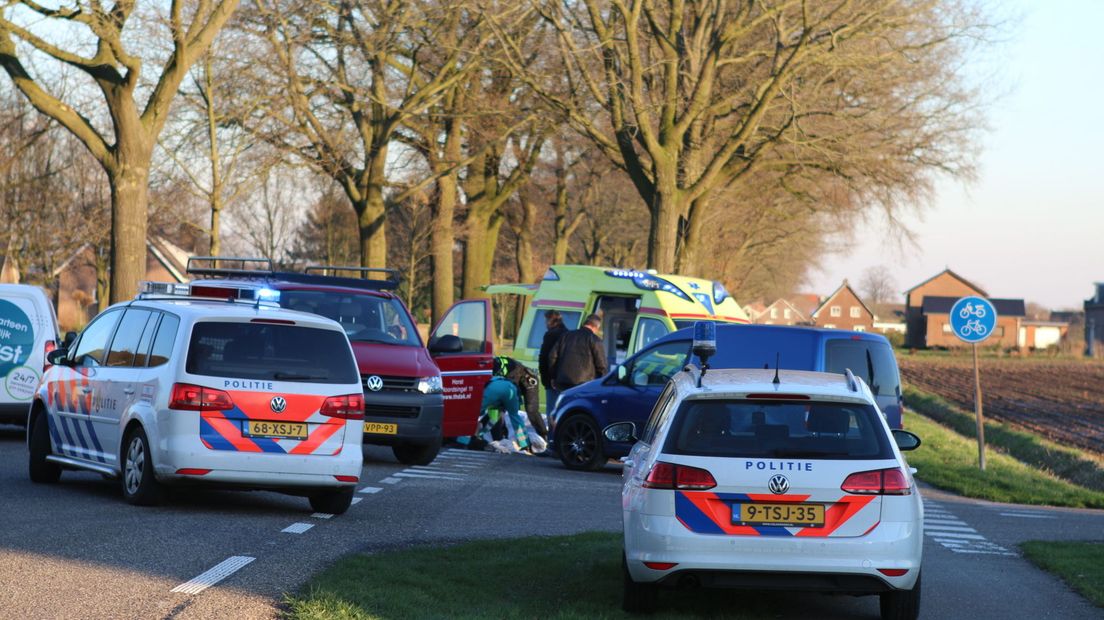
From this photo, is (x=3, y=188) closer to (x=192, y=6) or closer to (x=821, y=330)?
(x=192, y=6)

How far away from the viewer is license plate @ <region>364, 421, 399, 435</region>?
15789 mm

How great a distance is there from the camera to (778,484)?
7.66 m

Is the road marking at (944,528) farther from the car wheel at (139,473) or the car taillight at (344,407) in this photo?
the car wheel at (139,473)

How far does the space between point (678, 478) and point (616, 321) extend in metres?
17.1

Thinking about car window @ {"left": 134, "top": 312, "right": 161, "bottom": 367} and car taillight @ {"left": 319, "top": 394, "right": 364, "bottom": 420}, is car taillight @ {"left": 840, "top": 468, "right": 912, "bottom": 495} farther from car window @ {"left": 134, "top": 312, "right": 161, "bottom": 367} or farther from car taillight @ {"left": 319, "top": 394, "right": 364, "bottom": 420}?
car window @ {"left": 134, "top": 312, "right": 161, "bottom": 367}

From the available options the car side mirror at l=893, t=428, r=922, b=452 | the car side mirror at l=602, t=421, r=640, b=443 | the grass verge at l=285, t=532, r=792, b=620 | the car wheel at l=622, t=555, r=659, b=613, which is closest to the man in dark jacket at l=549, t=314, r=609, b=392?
the grass verge at l=285, t=532, r=792, b=620

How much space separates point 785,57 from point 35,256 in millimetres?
34286

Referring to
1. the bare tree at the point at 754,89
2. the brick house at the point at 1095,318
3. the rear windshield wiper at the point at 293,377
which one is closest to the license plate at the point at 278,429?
the rear windshield wiper at the point at 293,377

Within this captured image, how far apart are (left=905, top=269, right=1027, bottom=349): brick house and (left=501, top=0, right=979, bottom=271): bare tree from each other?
105 metres

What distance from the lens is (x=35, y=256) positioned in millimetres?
53906

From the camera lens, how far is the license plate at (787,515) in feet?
25.1

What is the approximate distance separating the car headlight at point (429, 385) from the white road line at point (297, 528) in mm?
4934

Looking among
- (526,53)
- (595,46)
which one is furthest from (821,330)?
(526,53)

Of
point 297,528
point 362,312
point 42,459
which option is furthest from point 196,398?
point 362,312
